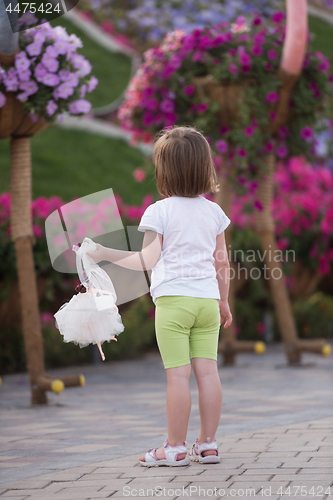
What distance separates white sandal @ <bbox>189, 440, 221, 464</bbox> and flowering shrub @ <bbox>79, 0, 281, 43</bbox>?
50.9 ft

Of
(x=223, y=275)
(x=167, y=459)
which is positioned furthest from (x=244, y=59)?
(x=167, y=459)

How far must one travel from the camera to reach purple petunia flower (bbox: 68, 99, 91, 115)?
4.13 m

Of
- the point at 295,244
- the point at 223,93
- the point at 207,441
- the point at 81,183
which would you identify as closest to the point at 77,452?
the point at 207,441

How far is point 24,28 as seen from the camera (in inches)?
155

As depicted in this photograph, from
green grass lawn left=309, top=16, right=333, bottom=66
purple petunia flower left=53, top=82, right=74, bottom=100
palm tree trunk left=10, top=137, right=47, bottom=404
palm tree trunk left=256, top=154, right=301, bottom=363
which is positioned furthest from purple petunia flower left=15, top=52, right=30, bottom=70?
green grass lawn left=309, top=16, right=333, bottom=66

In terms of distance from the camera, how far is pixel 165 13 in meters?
18.0

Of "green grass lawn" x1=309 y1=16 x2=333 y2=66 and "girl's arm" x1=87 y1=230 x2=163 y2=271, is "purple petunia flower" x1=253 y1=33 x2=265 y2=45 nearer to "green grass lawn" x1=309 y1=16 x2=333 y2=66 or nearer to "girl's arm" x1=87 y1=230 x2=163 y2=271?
"girl's arm" x1=87 y1=230 x2=163 y2=271

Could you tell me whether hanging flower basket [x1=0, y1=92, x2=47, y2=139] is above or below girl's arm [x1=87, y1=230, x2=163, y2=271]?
above

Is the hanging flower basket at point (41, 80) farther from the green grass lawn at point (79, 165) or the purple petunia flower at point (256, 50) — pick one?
the green grass lawn at point (79, 165)

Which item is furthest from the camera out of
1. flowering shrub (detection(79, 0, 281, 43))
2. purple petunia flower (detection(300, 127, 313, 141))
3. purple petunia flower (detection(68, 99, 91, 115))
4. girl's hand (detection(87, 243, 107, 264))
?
flowering shrub (detection(79, 0, 281, 43))

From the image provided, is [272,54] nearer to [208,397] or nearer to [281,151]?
[281,151]

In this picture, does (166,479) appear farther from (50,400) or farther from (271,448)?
(50,400)

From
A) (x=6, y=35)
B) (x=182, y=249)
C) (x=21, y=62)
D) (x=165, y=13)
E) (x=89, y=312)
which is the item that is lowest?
(x=89, y=312)

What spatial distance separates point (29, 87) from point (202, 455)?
2.41m
